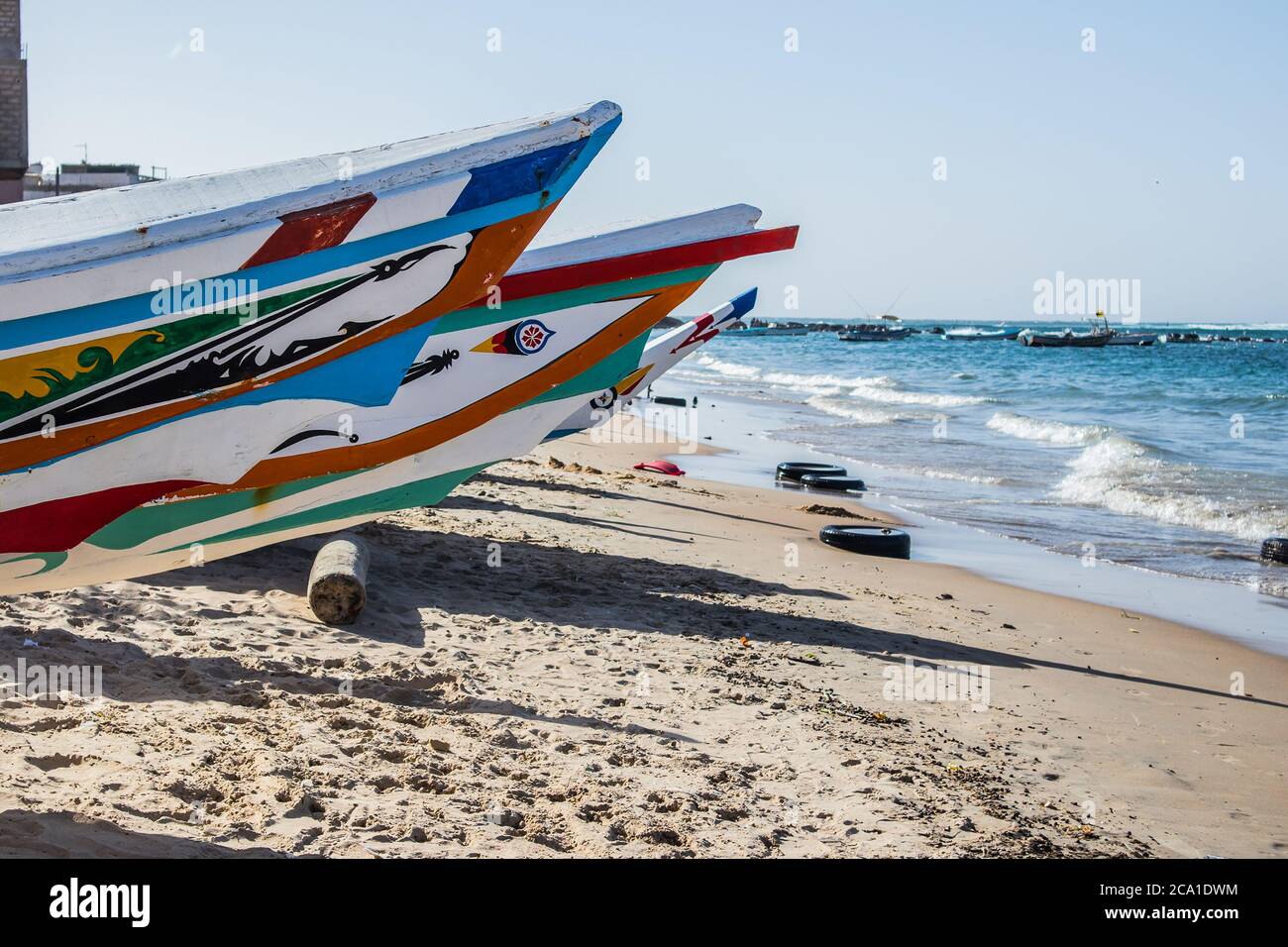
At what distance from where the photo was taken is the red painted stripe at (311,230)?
4.69 m

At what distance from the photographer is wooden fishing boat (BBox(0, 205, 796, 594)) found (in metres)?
4.90

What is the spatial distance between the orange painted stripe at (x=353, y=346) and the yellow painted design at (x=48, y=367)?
188 mm

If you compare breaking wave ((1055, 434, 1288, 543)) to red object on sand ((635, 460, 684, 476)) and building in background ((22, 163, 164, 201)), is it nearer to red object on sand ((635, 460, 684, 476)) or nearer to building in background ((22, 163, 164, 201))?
red object on sand ((635, 460, 684, 476))

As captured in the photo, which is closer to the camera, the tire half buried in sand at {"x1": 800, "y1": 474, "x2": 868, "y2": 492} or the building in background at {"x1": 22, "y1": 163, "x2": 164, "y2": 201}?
the tire half buried in sand at {"x1": 800, "y1": 474, "x2": 868, "y2": 492}

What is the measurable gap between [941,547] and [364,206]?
29.0ft

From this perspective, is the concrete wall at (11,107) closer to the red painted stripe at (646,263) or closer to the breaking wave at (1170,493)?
the red painted stripe at (646,263)

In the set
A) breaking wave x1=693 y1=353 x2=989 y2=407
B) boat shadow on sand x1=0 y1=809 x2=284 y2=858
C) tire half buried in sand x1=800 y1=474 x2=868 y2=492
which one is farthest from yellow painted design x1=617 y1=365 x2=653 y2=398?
breaking wave x1=693 y1=353 x2=989 y2=407

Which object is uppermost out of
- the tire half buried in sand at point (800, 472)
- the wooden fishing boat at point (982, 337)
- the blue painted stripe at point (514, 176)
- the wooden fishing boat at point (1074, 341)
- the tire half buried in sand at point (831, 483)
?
the wooden fishing boat at point (982, 337)

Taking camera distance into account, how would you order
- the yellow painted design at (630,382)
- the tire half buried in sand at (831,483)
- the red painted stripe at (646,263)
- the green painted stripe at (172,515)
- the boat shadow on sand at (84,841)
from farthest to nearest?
1. the tire half buried in sand at (831,483)
2. the yellow painted design at (630,382)
3. the red painted stripe at (646,263)
4. the green painted stripe at (172,515)
5. the boat shadow on sand at (84,841)

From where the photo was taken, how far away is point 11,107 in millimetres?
19609

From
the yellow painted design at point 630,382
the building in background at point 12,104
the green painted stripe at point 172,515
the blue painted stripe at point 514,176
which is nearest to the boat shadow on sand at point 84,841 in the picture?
the green painted stripe at point 172,515

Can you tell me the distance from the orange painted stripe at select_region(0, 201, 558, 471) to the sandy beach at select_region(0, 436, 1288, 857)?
1.12m

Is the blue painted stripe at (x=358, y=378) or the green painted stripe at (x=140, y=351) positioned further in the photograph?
the blue painted stripe at (x=358, y=378)

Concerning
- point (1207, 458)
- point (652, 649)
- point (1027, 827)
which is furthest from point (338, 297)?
point (1207, 458)
